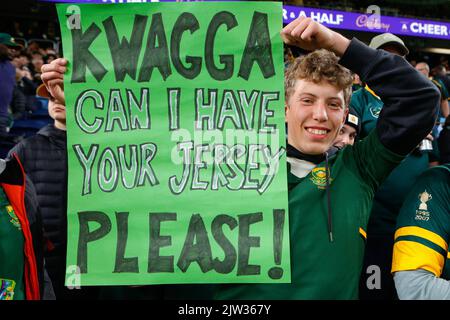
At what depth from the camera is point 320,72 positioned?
6.14 feet

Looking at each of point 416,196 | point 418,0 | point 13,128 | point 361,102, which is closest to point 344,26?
point 418,0

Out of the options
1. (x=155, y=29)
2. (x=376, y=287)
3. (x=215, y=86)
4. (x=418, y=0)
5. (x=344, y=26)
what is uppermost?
(x=418, y=0)

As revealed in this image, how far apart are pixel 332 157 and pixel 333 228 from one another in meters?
0.26

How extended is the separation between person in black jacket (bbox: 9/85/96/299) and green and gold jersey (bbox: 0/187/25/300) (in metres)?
0.55

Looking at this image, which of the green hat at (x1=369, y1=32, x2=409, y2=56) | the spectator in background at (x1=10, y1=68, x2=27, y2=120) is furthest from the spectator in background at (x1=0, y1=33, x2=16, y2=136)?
the green hat at (x1=369, y1=32, x2=409, y2=56)

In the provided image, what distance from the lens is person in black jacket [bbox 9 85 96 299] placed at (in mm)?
2494

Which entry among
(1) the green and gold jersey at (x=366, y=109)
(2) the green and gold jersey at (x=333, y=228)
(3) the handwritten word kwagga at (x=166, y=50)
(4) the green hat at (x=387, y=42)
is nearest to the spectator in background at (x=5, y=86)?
(4) the green hat at (x=387, y=42)

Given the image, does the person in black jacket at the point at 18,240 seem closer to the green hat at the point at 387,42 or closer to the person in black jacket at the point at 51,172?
the person in black jacket at the point at 51,172

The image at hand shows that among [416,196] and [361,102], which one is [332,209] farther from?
[361,102]

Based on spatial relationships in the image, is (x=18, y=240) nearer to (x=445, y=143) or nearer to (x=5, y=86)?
(x=445, y=143)

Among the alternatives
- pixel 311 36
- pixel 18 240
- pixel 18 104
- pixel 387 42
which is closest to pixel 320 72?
pixel 311 36

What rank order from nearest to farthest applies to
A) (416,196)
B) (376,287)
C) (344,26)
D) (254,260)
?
(254,260) < (416,196) < (376,287) < (344,26)

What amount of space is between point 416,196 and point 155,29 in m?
0.97

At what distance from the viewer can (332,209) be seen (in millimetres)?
1828
